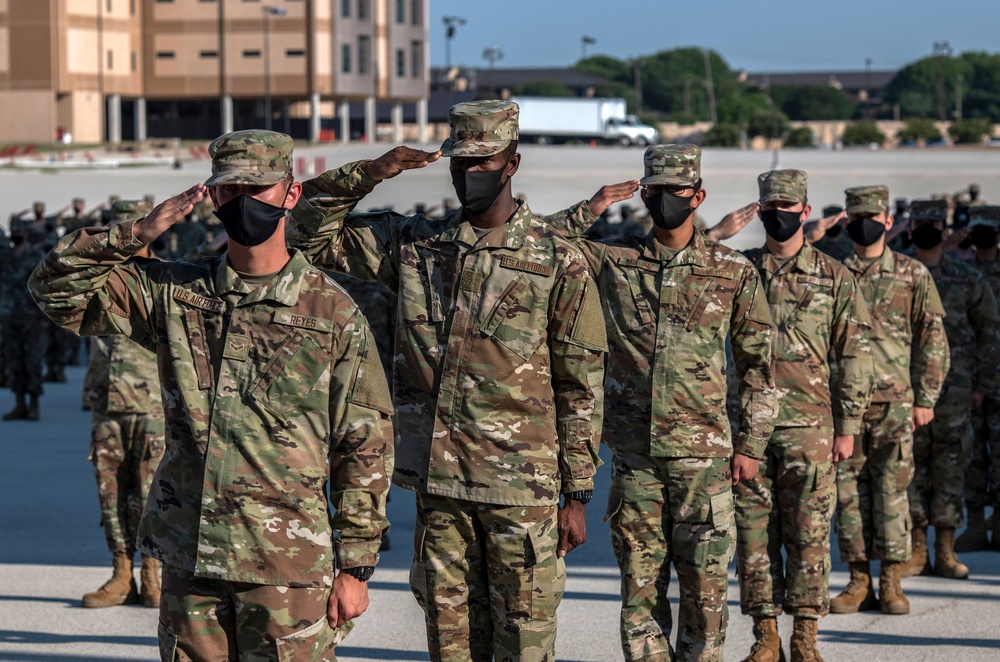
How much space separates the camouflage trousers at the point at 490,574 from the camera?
204 inches

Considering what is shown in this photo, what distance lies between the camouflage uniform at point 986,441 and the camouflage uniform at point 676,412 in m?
4.09

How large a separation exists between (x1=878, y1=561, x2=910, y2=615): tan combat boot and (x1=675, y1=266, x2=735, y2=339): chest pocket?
2.61m

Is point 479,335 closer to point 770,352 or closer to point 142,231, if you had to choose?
point 142,231

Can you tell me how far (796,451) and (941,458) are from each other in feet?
9.18

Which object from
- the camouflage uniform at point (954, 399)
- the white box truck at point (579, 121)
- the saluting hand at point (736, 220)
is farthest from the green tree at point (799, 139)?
the saluting hand at point (736, 220)

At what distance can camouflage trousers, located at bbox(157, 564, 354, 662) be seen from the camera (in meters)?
4.35

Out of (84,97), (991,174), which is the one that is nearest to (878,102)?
(84,97)

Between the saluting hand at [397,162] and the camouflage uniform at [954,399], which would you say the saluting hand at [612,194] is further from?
the camouflage uniform at [954,399]

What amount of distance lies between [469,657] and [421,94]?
92977 mm

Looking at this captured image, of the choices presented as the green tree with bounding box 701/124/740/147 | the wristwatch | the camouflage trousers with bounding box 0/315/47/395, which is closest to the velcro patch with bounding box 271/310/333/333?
the wristwatch

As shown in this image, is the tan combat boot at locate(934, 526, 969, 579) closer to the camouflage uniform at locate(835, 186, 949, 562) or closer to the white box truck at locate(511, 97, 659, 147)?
the camouflage uniform at locate(835, 186, 949, 562)

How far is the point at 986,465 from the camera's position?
10.1 metres

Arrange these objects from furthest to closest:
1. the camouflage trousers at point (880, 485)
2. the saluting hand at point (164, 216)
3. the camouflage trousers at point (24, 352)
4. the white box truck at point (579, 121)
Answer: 1. the white box truck at point (579, 121)
2. the camouflage trousers at point (24, 352)
3. the camouflage trousers at point (880, 485)
4. the saluting hand at point (164, 216)

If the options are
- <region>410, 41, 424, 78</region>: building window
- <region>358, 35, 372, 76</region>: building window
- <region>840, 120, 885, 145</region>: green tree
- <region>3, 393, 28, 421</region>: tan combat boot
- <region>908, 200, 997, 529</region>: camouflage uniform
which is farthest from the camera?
<region>410, 41, 424, 78</region>: building window
